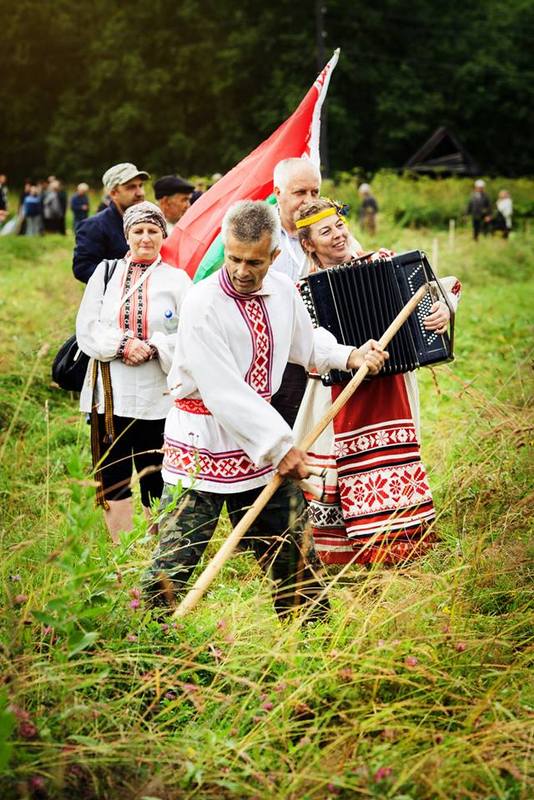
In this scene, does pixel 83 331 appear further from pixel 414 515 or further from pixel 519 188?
pixel 519 188

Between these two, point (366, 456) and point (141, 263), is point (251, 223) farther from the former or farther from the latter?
point (366, 456)

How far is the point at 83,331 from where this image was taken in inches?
202

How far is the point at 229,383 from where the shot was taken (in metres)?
3.83

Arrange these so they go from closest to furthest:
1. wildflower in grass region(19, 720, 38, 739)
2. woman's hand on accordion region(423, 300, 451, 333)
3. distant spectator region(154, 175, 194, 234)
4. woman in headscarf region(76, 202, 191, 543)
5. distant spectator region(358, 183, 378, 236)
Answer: wildflower in grass region(19, 720, 38, 739)
woman's hand on accordion region(423, 300, 451, 333)
woman in headscarf region(76, 202, 191, 543)
distant spectator region(154, 175, 194, 234)
distant spectator region(358, 183, 378, 236)

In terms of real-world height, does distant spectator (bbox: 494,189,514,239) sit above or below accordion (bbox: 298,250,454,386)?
above

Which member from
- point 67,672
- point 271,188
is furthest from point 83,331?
point 67,672

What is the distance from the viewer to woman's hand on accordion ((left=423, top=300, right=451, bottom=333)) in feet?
16.2

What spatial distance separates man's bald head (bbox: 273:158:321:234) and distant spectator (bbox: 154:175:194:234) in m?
1.83

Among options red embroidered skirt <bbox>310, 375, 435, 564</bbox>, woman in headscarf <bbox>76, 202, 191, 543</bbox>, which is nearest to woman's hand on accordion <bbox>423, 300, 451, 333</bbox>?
red embroidered skirt <bbox>310, 375, 435, 564</bbox>

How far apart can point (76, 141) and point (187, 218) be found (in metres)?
41.9

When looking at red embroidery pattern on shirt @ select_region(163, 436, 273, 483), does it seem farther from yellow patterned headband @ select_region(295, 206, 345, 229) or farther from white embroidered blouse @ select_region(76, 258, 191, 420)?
yellow patterned headband @ select_region(295, 206, 345, 229)

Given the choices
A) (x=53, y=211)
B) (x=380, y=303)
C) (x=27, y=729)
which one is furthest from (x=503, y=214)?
(x=27, y=729)

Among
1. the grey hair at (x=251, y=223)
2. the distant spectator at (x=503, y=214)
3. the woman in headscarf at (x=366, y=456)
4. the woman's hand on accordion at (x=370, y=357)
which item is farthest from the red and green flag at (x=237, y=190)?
the distant spectator at (x=503, y=214)

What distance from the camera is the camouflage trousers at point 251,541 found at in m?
3.95
